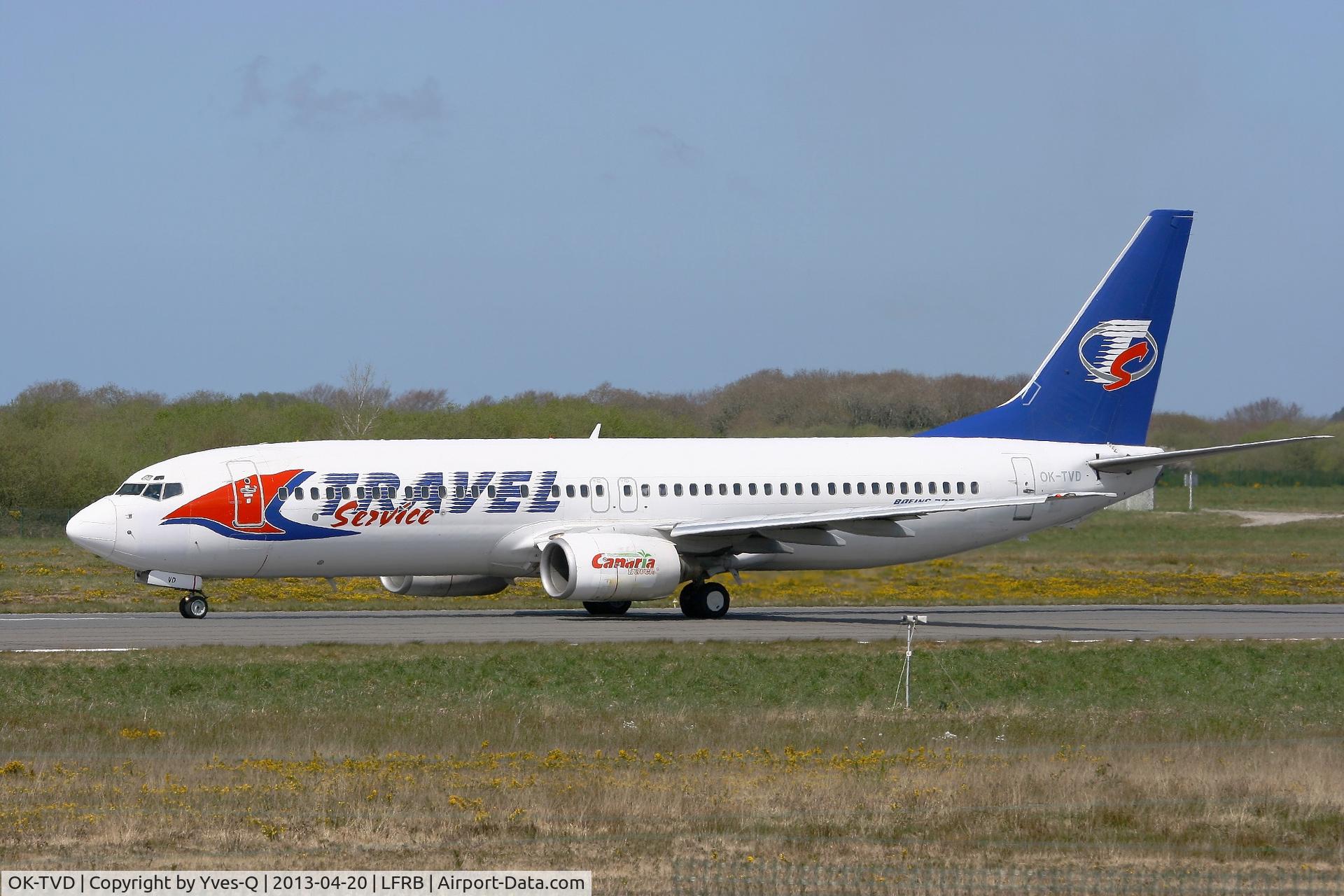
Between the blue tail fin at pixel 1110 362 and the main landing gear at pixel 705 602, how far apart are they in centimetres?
750

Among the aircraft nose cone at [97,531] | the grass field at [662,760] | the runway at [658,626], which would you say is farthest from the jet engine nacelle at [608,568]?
the aircraft nose cone at [97,531]

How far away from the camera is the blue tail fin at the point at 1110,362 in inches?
1575

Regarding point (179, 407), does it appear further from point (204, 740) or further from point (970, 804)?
point (970, 804)

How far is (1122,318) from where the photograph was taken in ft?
133

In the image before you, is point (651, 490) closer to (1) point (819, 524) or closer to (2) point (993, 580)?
(1) point (819, 524)

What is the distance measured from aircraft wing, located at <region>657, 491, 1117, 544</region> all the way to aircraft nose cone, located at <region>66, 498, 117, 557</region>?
10606 mm

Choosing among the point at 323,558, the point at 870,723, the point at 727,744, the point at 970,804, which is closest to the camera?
the point at 970,804

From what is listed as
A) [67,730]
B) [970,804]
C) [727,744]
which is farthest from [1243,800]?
[67,730]

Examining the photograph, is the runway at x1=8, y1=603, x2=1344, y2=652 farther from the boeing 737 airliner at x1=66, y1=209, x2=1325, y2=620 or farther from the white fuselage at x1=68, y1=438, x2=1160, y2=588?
the white fuselage at x1=68, y1=438, x2=1160, y2=588

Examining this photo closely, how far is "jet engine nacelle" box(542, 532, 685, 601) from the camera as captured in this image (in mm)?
32938

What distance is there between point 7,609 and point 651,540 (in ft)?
46.1

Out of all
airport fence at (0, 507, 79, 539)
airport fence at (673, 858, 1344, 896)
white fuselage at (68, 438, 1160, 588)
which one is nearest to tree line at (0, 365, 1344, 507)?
airport fence at (0, 507, 79, 539)

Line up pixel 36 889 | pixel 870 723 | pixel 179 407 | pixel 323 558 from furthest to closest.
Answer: pixel 179 407 < pixel 323 558 < pixel 870 723 < pixel 36 889
